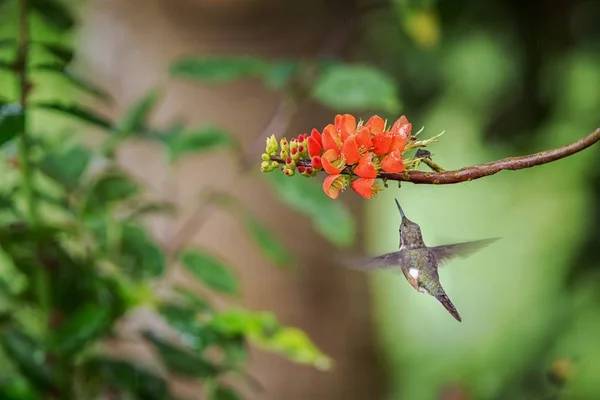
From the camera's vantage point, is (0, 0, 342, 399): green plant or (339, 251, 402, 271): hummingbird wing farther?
(0, 0, 342, 399): green plant

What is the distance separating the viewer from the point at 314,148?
372mm

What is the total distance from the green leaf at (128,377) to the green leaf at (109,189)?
20cm

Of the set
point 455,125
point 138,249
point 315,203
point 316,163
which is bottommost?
point 316,163

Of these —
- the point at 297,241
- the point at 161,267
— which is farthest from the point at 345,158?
the point at 297,241

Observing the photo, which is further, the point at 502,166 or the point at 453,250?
the point at 453,250

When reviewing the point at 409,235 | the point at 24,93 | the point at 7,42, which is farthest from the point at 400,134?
the point at 7,42

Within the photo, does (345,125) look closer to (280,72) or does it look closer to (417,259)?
(417,259)

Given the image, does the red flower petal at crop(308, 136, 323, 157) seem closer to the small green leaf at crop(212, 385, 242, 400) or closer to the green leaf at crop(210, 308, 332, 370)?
the green leaf at crop(210, 308, 332, 370)

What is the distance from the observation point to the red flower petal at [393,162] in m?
0.37

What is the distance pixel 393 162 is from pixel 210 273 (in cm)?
67

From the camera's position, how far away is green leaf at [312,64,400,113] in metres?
0.93

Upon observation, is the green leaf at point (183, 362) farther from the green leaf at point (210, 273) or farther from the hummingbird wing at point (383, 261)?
the hummingbird wing at point (383, 261)

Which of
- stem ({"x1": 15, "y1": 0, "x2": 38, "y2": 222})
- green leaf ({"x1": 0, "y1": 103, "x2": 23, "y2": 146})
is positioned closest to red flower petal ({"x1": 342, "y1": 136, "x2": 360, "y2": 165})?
green leaf ({"x1": 0, "y1": 103, "x2": 23, "y2": 146})

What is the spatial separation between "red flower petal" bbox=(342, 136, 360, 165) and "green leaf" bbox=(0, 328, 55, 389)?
666mm
